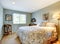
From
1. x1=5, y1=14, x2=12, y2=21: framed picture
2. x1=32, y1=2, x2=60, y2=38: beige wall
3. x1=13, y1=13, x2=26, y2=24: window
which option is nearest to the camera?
x1=32, y1=2, x2=60, y2=38: beige wall

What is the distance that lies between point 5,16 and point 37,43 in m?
4.85

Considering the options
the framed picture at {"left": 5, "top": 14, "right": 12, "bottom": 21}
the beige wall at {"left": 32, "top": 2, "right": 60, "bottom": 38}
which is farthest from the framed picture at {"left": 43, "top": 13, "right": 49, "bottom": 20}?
the framed picture at {"left": 5, "top": 14, "right": 12, "bottom": 21}

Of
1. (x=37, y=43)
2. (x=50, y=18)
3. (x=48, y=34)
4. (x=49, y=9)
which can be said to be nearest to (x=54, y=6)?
(x=49, y=9)

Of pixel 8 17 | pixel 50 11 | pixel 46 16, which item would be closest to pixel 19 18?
pixel 8 17

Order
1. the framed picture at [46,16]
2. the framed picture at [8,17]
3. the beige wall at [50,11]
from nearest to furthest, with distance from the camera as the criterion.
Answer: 1. the beige wall at [50,11]
2. the framed picture at [46,16]
3. the framed picture at [8,17]

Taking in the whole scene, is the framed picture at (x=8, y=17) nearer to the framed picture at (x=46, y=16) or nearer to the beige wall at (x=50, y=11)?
the beige wall at (x=50, y=11)

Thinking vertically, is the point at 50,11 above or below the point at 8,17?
above

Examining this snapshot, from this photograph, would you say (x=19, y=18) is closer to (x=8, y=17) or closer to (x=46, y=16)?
(x=8, y=17)

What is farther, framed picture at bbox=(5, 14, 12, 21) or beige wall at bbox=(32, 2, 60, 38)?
framed picture at bbox=(5, 14, 12, 21)

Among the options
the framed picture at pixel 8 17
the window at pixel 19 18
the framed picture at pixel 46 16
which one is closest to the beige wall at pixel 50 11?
the framed picture at pixel 46 16

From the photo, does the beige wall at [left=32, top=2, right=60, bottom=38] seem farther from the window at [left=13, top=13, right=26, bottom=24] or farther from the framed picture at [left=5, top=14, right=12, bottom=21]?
the framed picture at [left=5, top=14, right=12, bottom=21]

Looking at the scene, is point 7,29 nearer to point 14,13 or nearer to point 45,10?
point 14,13

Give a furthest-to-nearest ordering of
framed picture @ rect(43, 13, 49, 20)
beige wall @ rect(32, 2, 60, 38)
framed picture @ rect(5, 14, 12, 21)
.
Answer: framed picture @ rect(5, 14, 12, 21), framed picture @ rect(43, 13, 49, 20), beige wall @ rect(32, 2, 60, 38)

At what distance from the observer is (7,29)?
7.41 metres
